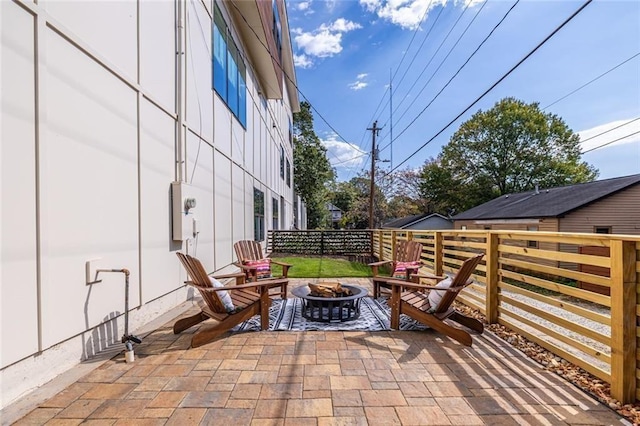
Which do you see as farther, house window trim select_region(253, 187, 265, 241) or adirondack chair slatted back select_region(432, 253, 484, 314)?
house window trim select_region(253, 187, 265, 241)

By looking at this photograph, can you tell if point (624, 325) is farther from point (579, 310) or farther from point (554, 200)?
point (554, 200)

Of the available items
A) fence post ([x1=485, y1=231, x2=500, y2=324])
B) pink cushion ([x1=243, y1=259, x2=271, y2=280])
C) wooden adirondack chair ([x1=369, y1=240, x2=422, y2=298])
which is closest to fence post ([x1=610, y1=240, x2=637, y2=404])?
fence post ([x1=485, y1=231, x2=500, y2=324])

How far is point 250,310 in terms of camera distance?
11.0 ft

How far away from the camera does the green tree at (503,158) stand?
2645 centimetres

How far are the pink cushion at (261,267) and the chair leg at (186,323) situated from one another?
6.14 feet

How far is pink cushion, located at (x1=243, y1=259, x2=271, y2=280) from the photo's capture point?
5.50m

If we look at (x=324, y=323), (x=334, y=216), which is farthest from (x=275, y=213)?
(x=334, y=216)

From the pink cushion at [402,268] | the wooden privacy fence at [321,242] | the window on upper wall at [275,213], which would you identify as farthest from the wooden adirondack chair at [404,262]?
the window on upper wall at [275,213]

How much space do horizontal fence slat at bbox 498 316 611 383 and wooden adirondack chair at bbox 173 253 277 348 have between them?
2704mm

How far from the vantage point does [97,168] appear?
2.76 meters

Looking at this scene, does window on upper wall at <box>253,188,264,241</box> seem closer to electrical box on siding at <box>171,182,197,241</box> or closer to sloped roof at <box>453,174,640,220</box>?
electrical box on siding at <box>171,182,197,241</box>

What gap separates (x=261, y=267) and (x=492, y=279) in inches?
148

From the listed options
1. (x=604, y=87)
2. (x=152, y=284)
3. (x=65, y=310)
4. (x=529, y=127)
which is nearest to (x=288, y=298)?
(x=152, y=284)

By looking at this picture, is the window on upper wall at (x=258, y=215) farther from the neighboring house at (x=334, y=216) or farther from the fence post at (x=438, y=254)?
the neighboring house at (x=334, y=216)
